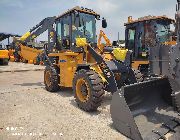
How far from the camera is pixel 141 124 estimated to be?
15.0 feet

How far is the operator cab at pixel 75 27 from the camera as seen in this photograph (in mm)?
7758

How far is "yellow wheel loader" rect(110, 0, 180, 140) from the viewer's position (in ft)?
13.7

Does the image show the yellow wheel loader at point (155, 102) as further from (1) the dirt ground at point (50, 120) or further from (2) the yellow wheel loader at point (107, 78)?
(1) the dirt ground at point (50, 120)

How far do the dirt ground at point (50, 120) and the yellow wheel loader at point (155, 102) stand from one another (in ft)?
1.31

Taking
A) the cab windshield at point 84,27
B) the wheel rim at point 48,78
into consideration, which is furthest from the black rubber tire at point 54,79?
the cab windshield at point 84,27

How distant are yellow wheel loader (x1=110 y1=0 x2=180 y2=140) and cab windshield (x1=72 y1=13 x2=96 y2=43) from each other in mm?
3192

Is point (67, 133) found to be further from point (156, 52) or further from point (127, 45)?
point (127, 45)

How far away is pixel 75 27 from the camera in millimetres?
7773

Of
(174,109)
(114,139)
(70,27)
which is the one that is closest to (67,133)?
(114,139)

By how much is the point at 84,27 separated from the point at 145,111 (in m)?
3.99

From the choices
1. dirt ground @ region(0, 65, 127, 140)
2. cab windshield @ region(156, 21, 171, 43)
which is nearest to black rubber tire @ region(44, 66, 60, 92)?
dirt ground @ region(0, 65, 127, 140)

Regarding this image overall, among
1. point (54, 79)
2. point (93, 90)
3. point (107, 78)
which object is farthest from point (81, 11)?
point (93, 90)

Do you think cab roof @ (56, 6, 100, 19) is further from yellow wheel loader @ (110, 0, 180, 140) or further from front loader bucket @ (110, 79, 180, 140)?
front loader bucket @ (110, 79, 180, 140)

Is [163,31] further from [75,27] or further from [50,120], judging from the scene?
[50,120]
